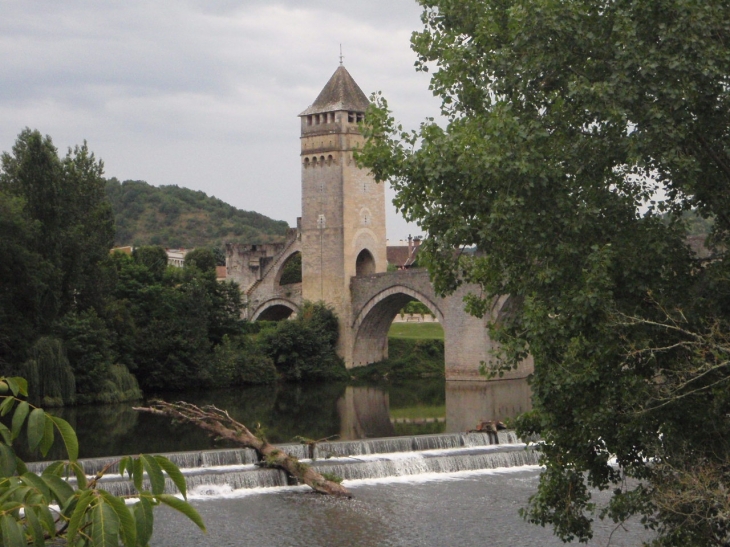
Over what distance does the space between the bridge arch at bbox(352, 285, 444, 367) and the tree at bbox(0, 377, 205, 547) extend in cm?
4091

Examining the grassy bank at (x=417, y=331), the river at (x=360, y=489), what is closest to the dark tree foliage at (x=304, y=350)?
the grassy bank at (x=417, y=331)

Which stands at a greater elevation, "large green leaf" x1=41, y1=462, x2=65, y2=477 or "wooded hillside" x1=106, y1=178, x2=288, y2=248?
"wooded hillside" x1=106, y1=178, x2=288, y2=248

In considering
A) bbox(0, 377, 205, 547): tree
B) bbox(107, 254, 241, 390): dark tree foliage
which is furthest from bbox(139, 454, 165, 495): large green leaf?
bbox(107, 254, 241, 390): dark tree foliage

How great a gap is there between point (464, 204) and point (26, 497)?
7.17 metres

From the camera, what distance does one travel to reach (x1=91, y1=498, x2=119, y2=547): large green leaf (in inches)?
134

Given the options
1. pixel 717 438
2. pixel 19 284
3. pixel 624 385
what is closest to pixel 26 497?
pixel 624 385

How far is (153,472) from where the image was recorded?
3.75 m

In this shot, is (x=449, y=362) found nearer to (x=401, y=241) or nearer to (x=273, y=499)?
(x=273, y=499)

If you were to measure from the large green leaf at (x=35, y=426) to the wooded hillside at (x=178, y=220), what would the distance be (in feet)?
330

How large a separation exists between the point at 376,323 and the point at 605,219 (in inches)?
1457

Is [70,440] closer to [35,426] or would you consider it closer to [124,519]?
[35,426]

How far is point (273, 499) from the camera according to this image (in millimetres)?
18078

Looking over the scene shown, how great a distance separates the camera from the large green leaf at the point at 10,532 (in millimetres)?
3369

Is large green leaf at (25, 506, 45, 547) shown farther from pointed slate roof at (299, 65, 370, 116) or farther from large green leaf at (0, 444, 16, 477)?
pointed slate roof at (299, 65, 370, 116)
